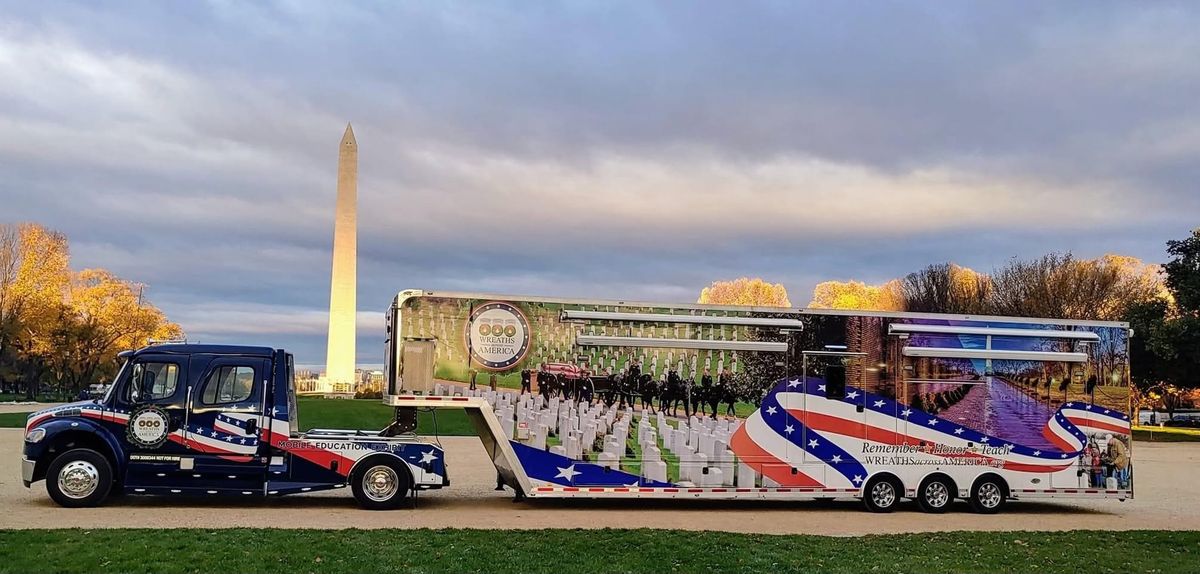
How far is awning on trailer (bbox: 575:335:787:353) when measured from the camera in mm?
14492

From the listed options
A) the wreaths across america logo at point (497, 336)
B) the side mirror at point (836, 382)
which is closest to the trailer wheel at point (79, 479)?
the wreaths across america logo at point (497, 336)

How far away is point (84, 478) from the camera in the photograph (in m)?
13.6

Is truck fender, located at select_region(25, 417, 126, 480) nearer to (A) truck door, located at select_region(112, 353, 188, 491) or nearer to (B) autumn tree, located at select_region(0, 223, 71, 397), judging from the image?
(A) truck door, located at select_region(112, 353, 188, 491)

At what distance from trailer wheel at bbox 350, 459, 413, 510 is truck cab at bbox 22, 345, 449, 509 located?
0.01 m

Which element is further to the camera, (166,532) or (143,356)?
(143,356)

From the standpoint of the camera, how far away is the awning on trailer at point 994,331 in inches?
601

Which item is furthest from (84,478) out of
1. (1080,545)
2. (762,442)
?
(1080,545)

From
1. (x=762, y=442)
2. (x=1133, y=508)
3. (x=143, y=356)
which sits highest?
(x=143, y=356)

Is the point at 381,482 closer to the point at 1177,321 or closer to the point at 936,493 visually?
the point at 936,493

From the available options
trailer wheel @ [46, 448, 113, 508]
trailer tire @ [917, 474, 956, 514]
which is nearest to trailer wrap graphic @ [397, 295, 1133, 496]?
trailer tire @ [917, 474, 956, 514]

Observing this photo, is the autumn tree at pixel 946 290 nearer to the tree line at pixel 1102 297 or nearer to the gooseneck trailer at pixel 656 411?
the tree line at pixel 1102 297

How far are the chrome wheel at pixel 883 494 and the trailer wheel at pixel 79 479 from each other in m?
11.4

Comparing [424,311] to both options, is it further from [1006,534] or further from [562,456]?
[1006,534]

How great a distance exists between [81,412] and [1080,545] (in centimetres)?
1359
